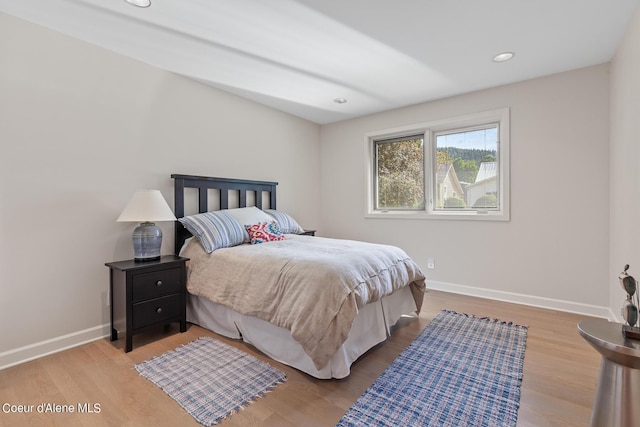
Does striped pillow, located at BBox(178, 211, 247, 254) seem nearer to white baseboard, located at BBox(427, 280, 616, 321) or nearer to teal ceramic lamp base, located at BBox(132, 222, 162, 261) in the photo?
teal ceramic lamp base, located at BBox(132, 222, 162, 261)

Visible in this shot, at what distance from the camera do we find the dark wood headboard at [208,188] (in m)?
2.95

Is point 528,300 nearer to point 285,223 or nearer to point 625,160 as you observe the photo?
point 625,160

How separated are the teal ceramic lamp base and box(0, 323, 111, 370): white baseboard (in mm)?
667

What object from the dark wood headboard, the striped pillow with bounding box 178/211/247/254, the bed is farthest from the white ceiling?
the striped pillow with bounding box 178/211/247/254

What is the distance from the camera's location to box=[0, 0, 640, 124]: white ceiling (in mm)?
1936

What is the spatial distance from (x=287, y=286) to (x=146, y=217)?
1.28 metres

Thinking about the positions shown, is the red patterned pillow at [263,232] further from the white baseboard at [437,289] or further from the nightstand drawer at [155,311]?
the white baseboard at [437,289]

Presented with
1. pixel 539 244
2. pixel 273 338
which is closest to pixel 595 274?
pixel 539 244

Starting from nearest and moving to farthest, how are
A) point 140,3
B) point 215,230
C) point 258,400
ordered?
point 258,400 → point 140,3 → point 215,230

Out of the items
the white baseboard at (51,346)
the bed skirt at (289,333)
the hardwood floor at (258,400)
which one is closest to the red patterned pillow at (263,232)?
the bed skirt at (289,333)

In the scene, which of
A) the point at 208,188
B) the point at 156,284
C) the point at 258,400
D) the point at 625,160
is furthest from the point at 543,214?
the point at 156,284

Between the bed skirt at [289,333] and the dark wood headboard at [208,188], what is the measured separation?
0.72 metres

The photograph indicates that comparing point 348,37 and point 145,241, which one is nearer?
point 348,37

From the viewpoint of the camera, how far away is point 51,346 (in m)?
2.20
